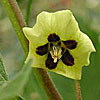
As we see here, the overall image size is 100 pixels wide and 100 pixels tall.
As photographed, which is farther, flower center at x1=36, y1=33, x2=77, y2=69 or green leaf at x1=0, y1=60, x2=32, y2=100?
flower center at x1=36, y1=33, x2=77, y2=69

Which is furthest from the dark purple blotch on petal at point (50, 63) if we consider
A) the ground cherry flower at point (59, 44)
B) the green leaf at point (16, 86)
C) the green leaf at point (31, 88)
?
the green leaf at point (31, 88)

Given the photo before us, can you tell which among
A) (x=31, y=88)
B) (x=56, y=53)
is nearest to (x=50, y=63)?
(x=56, y=53)

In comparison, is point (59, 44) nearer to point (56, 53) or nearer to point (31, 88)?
point (56, 53)

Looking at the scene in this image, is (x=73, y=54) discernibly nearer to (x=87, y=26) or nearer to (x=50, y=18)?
(x=50, y=18)

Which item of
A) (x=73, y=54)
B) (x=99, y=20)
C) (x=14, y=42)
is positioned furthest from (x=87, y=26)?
(x=14, y=42)

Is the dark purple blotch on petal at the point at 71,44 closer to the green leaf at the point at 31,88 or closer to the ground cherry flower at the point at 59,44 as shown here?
the ground cherry flower at the point at 59,44

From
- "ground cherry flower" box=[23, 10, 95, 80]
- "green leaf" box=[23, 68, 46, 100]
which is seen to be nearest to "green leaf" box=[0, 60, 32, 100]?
"ground cherry flower" box=[23, 10, 95, 80]

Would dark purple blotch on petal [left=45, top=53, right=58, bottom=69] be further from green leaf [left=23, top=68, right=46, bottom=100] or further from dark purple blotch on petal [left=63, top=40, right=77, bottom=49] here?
green leaf [left=23, top=68, right=46, bottom=100]
